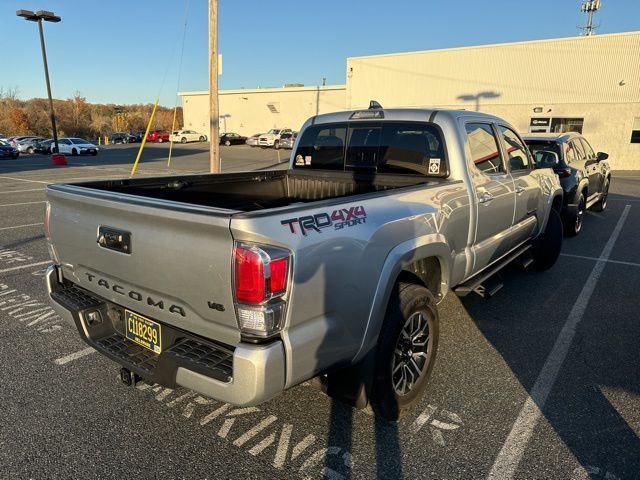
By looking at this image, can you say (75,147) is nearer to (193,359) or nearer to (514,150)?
(514,150)

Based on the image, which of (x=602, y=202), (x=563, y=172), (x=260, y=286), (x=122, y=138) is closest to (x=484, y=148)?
(x=260, y=286)

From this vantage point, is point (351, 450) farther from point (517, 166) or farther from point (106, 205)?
point (517, 166)

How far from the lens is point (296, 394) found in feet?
10.4

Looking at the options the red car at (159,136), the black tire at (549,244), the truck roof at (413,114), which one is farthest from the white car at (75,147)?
the black tire at (549,244)

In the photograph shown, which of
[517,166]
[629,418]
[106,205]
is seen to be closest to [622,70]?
[517,166]

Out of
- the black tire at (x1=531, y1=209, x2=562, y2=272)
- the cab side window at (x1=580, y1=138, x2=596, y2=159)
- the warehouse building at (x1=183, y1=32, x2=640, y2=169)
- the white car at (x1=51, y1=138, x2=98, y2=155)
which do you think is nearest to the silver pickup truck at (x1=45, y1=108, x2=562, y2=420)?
the black tire at (x1=531, y1=209, x2=562, y2=272)

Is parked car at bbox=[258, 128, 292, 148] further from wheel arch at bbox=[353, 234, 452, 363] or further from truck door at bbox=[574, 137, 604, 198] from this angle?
wheel arch at bbox=[353, 234, 452, 363]

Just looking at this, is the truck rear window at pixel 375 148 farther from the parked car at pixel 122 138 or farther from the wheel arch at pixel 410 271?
the parked car at pixel 122 138

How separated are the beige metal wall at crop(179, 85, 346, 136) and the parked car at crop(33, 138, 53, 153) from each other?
20201 millimetres

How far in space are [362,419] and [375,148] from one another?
7.61ft

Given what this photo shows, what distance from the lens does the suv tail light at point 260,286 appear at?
1969 millimetres

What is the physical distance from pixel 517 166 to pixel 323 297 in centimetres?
360

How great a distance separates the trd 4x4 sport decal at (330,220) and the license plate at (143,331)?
0.99m

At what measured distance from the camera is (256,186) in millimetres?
4402
